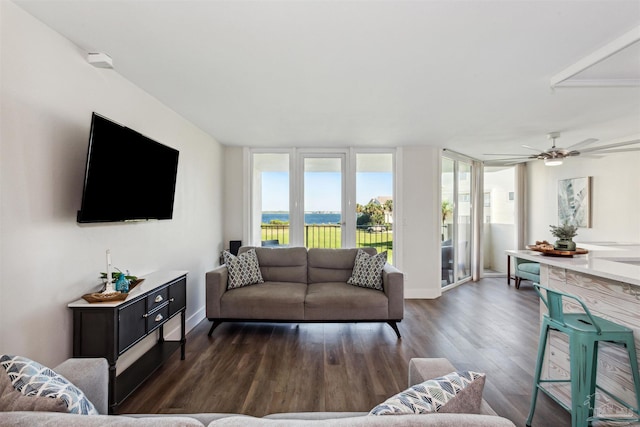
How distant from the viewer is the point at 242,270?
12.0 feet

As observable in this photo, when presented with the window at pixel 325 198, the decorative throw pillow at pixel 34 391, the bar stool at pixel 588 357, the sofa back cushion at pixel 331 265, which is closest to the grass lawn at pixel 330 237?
the window at pixel 325 198

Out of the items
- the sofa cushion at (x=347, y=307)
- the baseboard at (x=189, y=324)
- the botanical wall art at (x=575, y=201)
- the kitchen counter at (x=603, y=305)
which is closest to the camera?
the kitchen counter at (x=603, y=305)

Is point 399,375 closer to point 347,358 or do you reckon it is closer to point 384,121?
point 347,358

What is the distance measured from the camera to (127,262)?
8.11 ft

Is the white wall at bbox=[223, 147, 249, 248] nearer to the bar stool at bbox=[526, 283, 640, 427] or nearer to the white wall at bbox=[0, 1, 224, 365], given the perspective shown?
the white wall at bbox=[0, 1, 224, 365]

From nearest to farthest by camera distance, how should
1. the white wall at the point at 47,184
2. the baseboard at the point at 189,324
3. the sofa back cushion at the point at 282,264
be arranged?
1. the white wall at the point at 47,184
2. the baseboard at the point at 189,324
3. the sofa back cushion at the point at 282,264

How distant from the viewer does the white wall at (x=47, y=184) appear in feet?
5.04

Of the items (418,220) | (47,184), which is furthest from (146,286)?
(418,220)

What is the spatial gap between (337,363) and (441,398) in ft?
6.84

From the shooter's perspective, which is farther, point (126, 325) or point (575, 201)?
point (575, 201)

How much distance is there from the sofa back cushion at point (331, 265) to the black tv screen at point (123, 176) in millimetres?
1961

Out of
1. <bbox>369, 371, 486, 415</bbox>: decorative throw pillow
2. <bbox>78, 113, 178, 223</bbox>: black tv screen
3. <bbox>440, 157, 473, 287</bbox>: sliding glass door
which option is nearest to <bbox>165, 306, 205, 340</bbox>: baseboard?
<bbox>78, 113, 178, 223</bbox>: black tv screen

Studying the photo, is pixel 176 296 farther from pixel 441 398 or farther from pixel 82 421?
pixel 441 398

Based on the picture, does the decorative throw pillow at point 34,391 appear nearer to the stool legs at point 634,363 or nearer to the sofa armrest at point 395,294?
the stool legs at point 634,363
